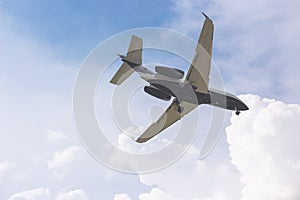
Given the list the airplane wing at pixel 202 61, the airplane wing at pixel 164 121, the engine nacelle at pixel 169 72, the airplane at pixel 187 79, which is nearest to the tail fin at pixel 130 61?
the airplane at pixel 187 79

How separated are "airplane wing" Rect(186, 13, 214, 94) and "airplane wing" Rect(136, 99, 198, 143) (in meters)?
8.82

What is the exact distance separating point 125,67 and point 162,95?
25.8 feet

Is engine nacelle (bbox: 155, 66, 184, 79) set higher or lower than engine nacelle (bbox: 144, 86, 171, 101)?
higher

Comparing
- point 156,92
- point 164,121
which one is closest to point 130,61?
point 156,92

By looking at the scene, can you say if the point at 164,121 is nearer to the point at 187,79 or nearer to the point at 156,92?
the point at 156,92

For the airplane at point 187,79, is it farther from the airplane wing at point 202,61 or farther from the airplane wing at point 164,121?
the airplane wing at point 164,121

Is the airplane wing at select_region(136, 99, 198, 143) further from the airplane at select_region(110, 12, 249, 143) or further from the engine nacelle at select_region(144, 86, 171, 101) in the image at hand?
the engine nacelle at select_region(144, 86, 171, 101)

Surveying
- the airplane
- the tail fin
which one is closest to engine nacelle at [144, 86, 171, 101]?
the airplane

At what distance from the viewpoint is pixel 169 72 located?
170 feet

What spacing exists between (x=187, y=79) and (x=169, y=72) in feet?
14.9

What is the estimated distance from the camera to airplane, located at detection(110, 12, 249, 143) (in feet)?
173

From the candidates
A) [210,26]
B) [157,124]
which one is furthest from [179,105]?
[210,26]

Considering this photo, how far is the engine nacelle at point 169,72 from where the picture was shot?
5122cm

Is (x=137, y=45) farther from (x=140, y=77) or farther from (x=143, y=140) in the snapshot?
(x=143, y=140)
